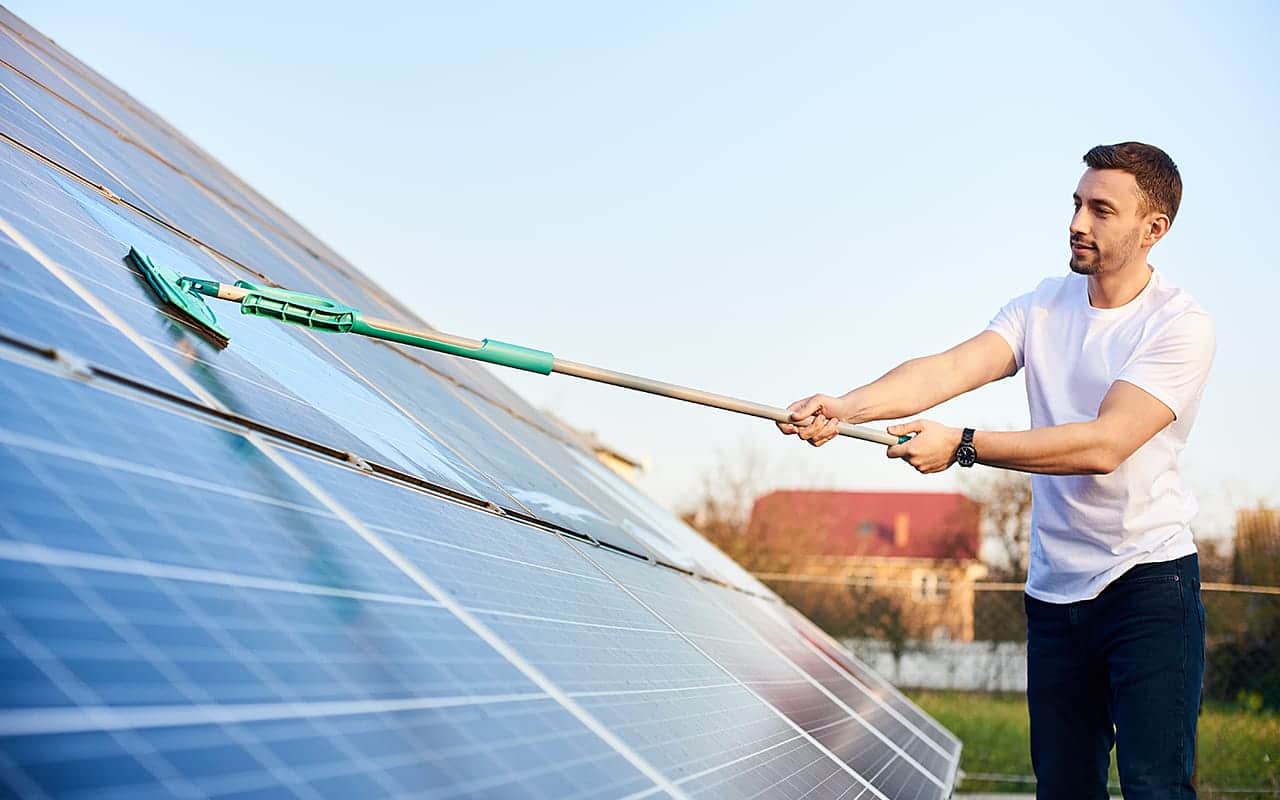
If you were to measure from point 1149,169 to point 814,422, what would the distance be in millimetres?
1244

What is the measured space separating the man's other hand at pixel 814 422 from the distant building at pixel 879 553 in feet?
36.6

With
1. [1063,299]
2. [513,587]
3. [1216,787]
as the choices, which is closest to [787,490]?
[1216,787]

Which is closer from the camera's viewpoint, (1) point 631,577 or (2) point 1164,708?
(2) point 1164,708

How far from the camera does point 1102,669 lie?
3.73 metres

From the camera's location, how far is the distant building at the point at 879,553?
15.2 meters

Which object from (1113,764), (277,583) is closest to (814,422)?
(277,583)

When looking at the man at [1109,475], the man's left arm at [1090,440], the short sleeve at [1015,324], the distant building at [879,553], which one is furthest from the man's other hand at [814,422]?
Result: the distant building at [879,553]

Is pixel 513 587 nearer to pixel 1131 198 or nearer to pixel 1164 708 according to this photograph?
pixel 1164 708

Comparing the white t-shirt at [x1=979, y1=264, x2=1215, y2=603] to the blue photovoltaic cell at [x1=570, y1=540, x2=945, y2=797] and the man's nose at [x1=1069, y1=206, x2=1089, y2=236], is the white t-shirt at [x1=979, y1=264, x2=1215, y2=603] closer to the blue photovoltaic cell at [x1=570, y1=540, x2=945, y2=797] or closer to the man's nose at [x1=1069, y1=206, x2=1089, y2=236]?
the man's nose at [x1=1069, y1=206, x2=1089, y2=236]

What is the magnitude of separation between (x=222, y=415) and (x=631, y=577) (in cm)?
198

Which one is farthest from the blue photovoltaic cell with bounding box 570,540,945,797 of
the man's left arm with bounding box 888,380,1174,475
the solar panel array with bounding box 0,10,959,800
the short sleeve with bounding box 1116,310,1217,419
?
the short sleeve with bounding box 1116,310,1217,419

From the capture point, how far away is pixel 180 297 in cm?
269

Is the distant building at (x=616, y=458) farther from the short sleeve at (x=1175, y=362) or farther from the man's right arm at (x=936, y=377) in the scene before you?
the short sleeve at (x=1175, y=362)

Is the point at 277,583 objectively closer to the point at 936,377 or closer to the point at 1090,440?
the point at 1090,440
